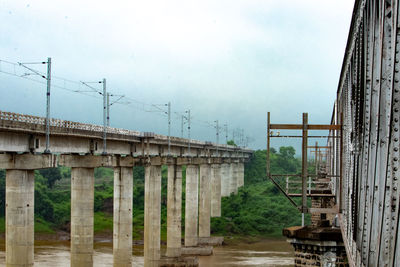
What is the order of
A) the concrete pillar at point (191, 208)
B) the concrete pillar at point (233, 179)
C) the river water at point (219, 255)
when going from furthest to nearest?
1. the concrete pillar at point (233, 179)
2. the concrete pillar at point (191, 208)
3. the river water at point (219, 255)

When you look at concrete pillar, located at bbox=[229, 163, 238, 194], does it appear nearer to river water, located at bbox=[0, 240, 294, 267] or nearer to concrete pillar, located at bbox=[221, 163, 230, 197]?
concrete pillar, located at bbox=[221, 163, 230, 197]

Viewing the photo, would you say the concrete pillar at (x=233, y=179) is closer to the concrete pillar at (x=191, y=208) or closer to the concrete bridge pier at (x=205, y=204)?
the concrete bridge pier at (x=205, y=204)

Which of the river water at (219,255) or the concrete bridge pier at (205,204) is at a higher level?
the concrete bridge pier at (205,204)

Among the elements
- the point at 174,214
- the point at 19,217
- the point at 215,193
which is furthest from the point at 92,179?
the point at 215,193

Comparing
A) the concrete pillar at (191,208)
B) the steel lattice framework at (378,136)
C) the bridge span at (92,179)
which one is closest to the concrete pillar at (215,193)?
the bridge span at (92,179)

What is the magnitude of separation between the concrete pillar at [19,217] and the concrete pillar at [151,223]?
742 inches

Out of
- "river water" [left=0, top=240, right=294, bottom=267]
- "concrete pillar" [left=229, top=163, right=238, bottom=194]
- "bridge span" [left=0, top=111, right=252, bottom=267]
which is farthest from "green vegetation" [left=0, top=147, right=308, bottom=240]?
"bridge span" [left=0, top=111, right=252, bottom=267]

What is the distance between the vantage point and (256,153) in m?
118

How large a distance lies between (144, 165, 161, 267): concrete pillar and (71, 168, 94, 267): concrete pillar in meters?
12.0

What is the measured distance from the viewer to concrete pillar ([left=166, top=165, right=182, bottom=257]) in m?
49.5

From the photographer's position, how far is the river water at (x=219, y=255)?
48.2 m

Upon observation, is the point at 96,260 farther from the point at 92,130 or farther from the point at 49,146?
the point at 49,146

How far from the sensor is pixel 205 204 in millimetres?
63594

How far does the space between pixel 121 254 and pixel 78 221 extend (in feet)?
20.3
